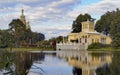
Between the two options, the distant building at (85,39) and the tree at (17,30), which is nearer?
the distant building at (85,39)

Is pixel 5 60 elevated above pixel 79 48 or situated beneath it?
elevated above

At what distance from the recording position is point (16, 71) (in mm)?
13984

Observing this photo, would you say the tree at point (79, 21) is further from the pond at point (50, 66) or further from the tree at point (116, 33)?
the pond at point (50, 66)

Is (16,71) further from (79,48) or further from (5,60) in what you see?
(79,48)

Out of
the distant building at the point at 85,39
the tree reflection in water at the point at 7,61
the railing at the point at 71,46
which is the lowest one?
the railing at the point at 71,46

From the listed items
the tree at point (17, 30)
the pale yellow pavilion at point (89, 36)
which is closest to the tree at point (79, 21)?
the pale yellow pavilion at point (89, 36)

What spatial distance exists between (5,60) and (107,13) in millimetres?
133512

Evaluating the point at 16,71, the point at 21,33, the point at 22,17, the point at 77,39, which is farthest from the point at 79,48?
the point at 16,71

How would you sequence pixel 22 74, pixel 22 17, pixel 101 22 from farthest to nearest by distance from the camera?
pixel 22 17 → pixel 101 22 → pixel 22 74

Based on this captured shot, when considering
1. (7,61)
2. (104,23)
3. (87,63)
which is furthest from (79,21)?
(7,61)

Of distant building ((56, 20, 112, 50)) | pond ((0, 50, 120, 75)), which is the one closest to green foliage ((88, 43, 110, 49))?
distant building ((56, 20, 112, 50))

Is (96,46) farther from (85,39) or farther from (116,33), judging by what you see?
(85,39)

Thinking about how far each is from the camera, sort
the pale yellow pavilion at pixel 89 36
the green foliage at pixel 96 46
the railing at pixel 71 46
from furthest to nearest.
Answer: the pale yellow pavilion at pixel 89 36
the railing at pixel 71 46
the green foliage at pixel 96 46

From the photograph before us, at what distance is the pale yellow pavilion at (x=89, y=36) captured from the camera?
124312 mm
